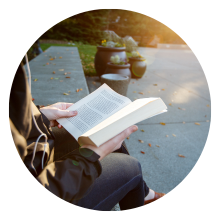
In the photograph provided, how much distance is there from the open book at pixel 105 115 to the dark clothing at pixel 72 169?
127mm

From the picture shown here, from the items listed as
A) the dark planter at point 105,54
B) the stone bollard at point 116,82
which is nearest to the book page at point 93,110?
the stone bollard at point 116,82

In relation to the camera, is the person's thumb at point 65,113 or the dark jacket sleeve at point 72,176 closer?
the dark jacket sleeve at point 72,176

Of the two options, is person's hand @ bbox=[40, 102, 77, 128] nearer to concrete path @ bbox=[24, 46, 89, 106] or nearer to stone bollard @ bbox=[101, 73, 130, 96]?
concrete path @ bbox=[24, 46, 89, 106]

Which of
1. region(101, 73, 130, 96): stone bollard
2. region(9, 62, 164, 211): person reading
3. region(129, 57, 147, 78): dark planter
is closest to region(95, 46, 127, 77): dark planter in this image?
region(129, 57, 147, 78): dark planter

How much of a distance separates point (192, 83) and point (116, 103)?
5.34m

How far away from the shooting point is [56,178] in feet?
2.93

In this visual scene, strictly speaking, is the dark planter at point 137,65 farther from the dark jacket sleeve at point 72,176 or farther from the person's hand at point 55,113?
the dark jacket sleeve at point 72,176

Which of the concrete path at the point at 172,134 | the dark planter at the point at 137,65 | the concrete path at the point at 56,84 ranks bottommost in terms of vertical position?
the concrete path at the point at 172,134

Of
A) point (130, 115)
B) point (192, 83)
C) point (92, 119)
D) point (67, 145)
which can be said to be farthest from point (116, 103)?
point (192, 83)

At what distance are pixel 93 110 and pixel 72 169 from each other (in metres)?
0.59

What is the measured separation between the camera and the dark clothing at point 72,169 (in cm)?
79

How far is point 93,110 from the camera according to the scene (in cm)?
144

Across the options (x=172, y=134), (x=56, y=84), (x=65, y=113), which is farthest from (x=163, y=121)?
(x=65, y=113)

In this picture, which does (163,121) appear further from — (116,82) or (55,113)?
(55,113)
